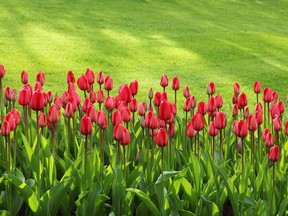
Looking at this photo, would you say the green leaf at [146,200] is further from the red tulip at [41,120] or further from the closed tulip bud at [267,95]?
the closed tulip bud at [267,95]

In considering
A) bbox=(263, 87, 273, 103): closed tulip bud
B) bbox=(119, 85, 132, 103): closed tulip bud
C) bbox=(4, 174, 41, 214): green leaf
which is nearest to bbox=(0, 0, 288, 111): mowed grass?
bbox=(263, 87, 273, 103): closed tulip bud

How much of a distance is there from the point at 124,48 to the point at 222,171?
26.5ft

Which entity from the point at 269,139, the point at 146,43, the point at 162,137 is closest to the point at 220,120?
the point at 269,139

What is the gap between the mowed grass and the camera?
392 inches

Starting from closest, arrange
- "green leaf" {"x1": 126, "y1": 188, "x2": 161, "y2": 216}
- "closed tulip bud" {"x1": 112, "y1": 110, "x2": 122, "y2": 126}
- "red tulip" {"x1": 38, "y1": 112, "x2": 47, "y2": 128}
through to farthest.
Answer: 1. "green leaf" {"x1": 126, "y1": 188, "x2": 161, "y2": 216}
2. "closed tulip bud" {"x1": 112, "y1": 110, "x2": 122, "y2": 126}
3. "red tulip" {"x1": 38, "y1": 112, "x2": 47, "y2": 128}

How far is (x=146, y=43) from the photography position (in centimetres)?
1210

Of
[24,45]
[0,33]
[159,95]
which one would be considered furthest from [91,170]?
[0,33]

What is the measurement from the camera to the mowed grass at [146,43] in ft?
32.7

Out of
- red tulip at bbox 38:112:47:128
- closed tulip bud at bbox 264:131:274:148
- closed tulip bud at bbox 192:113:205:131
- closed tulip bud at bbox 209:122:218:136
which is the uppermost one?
closed tulip bud at bbox 192:113:205:131

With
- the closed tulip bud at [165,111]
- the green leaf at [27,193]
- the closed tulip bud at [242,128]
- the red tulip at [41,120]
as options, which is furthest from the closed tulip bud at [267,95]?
the green leaf at [27,193]

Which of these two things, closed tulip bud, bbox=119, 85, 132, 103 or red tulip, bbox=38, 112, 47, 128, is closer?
red tulip, bbox=38, 112, 47, 128

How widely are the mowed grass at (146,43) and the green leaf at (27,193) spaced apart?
195 inches

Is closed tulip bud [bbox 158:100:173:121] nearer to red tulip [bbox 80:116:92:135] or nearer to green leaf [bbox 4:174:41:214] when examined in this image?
red tulip [bbox 80:116:92:135]

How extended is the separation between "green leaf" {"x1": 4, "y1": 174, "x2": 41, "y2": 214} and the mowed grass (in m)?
4.95
